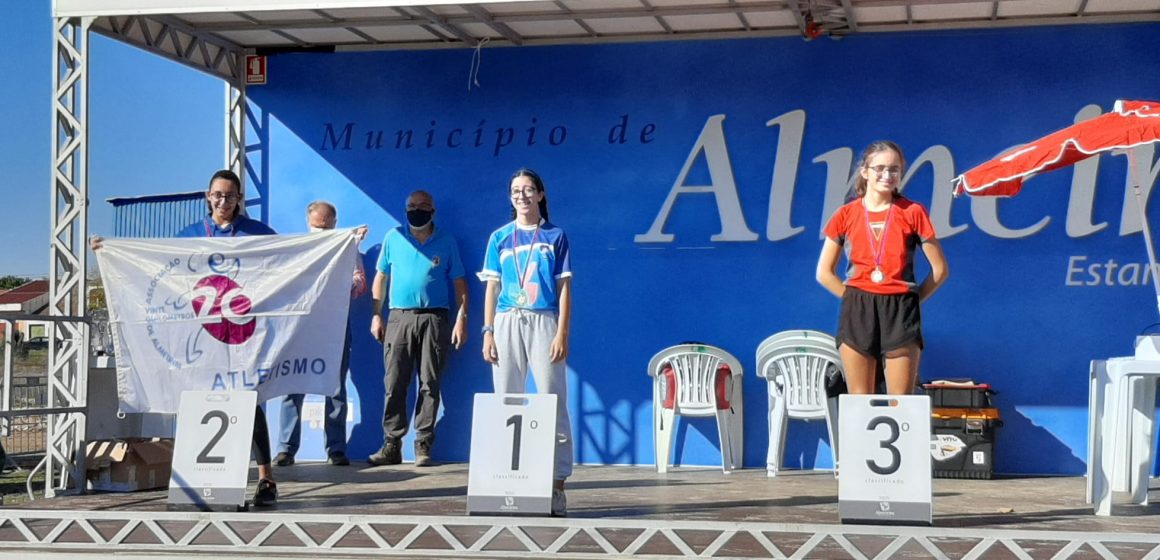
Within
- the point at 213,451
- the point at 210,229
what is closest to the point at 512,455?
the point at 213,451

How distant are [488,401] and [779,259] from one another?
3.93 meters

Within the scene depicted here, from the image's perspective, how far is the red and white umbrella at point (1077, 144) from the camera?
6.80 metres

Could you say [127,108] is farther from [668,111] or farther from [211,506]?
[211,506]

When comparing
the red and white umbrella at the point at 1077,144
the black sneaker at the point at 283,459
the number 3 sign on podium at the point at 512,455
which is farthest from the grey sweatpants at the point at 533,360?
the black sneaker at the point at 283,459

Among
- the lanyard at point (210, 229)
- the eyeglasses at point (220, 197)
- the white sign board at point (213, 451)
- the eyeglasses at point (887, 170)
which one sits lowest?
the white sign board at point (213, 451)

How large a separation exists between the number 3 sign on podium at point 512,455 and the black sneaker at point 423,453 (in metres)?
3.53

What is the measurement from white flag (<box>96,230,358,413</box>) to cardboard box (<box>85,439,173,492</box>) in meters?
0.40

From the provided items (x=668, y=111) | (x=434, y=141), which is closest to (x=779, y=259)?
(x=668, y=111)

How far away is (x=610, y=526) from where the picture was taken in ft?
18.5

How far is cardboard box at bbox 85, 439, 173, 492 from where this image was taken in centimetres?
841

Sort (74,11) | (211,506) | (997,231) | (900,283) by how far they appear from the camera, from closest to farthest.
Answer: (900,283), (211,506), (74,11), (997,231)

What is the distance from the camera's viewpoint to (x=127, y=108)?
1881 cm

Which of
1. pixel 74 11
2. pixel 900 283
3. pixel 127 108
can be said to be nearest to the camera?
pixel 900 283

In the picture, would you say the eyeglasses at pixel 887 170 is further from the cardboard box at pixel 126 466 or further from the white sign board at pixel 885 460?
the cardboard box at pixel 126 466
